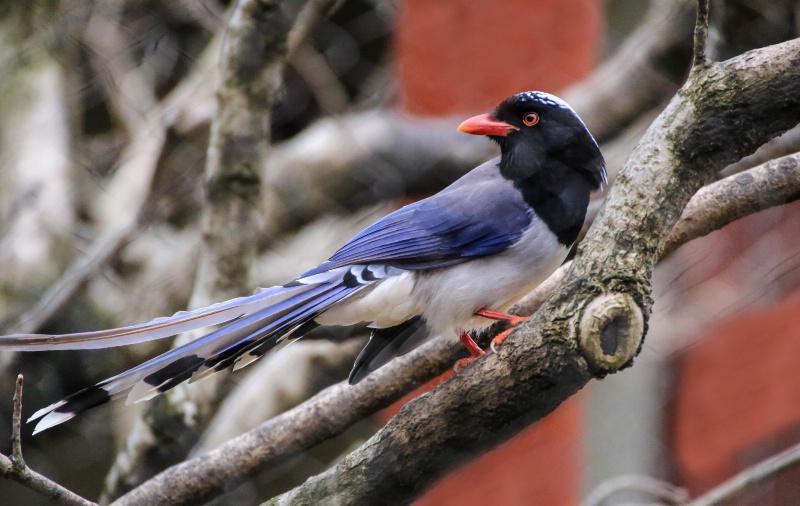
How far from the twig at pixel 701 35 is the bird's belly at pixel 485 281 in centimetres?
48

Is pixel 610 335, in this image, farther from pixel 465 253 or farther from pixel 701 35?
pixel 465 253

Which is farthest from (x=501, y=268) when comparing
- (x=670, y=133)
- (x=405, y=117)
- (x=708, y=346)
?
(x=708, y=346)

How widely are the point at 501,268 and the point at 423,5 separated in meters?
1.08

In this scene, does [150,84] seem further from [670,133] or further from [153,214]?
[670,133]

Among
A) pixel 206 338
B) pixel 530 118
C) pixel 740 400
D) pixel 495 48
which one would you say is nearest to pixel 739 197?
pixel 530 118

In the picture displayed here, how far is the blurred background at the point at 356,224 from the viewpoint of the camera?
2131 mm

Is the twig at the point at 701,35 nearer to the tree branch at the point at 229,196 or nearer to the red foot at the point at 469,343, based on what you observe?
the red foot at the point at 469,343

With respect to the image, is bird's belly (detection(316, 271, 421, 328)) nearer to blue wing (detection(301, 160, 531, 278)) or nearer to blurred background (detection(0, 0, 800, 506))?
blue wing (detection(301, 160, 531, 278))

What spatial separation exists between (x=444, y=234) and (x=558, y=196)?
20 cm

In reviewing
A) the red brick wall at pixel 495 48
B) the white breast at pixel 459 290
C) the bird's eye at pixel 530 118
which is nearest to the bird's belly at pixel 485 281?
the white breast at pixel 459 290

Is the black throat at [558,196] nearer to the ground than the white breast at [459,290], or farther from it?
farther from it

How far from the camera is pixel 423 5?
2447 mm

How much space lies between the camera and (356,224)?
2.34 metres

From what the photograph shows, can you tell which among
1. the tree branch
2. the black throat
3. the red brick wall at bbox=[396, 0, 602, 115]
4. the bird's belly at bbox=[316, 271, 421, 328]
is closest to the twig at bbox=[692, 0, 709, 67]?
the black throat
